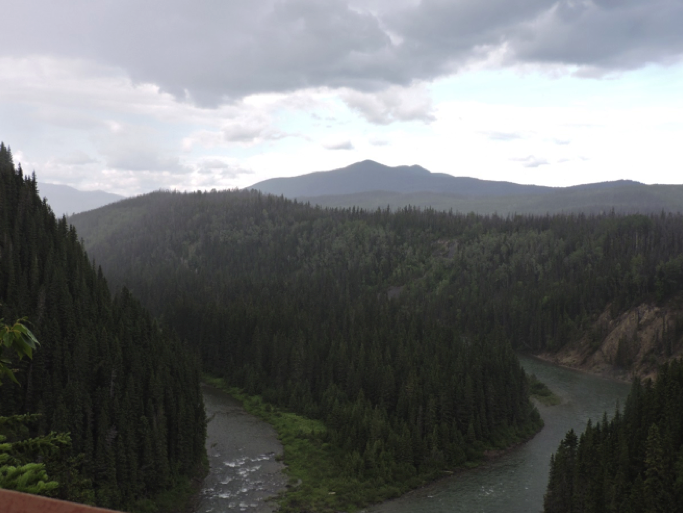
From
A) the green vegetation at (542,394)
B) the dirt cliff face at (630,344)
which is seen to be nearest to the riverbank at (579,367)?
the dirt cliff face at (630,344)

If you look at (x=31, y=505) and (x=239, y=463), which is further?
(x=239, y=463)

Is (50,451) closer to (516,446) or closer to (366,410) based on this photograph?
(366,410)

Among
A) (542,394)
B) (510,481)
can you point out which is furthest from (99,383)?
(542,394)

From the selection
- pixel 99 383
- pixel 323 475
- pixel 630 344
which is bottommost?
pixel 323 475

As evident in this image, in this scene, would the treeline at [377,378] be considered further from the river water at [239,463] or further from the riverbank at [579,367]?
the riverbank at [579,367]

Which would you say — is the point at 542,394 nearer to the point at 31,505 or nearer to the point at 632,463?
the point at 632,463

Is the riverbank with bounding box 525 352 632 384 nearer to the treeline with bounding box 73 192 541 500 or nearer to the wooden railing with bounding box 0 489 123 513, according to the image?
the treeline with bounding box 73 192 541 500

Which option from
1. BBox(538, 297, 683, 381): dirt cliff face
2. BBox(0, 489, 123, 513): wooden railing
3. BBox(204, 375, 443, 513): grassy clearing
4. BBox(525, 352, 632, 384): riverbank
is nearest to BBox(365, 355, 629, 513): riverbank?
BBox(204, 375, 443, 513): grassy clearing
